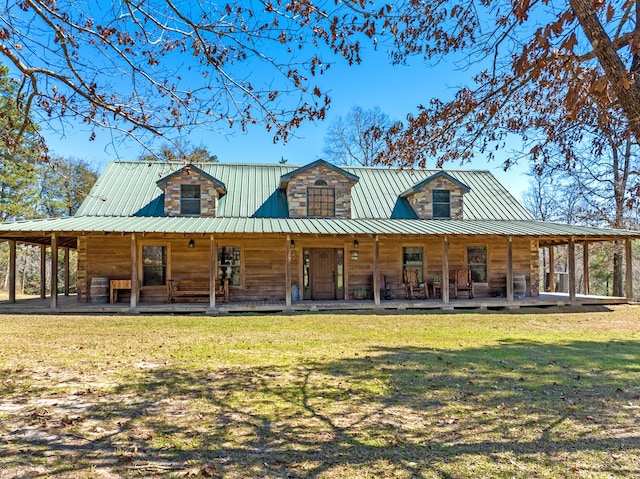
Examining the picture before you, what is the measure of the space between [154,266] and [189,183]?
11.1 feet

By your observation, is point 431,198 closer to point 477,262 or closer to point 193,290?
point 477,262

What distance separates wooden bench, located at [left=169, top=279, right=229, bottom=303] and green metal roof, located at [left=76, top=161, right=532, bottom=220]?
2.73 m

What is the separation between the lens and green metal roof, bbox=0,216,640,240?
13047mm

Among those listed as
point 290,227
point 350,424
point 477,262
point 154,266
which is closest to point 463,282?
point 477,262

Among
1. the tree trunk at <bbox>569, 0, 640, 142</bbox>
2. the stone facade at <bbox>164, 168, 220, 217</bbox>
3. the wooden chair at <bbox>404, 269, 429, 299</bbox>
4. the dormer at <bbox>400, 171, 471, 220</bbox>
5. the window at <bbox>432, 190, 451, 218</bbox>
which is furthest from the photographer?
the window at <bbox>432, 190, 451, 218</bbox>

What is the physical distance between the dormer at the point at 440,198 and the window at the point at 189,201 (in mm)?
8543

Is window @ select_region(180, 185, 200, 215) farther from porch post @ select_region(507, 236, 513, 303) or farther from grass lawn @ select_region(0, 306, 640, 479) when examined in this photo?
porch post @ select_region(507, 236, 513, 303)

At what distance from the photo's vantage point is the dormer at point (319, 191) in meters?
16.5

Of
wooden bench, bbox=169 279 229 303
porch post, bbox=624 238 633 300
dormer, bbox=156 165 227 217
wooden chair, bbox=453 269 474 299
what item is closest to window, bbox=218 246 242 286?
wooden bench, bbox=169 279 229 303

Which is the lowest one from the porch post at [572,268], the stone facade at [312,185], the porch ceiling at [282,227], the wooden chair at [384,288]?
the wooden chair at [384,288]

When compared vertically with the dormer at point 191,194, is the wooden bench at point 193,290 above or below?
below

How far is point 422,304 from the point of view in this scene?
1464 cm

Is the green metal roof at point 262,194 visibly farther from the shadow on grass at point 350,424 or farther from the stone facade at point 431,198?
the shadow on grass at point 350,424

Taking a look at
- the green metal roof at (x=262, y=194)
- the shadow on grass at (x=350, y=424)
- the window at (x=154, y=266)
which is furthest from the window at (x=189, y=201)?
the shadow on grass at (x=350, y=424)
